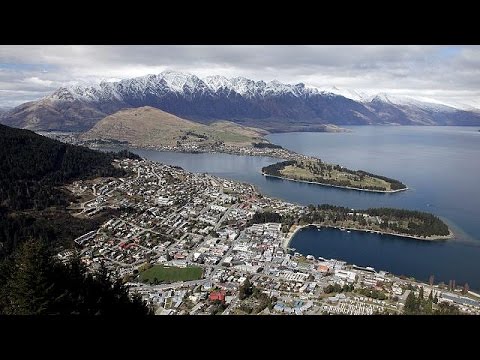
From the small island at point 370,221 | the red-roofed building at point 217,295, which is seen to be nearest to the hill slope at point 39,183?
the red-roofed building at point 217,295

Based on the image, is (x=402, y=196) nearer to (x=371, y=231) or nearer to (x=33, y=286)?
(x=371, y=231)

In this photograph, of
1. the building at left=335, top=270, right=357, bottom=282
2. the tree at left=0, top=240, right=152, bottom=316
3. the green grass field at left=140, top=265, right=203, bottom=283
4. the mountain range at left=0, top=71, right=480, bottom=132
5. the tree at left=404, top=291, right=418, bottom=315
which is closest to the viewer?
the tree at left=0, top=240, right=152, bottom=316

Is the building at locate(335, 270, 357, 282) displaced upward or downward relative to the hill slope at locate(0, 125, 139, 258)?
downward

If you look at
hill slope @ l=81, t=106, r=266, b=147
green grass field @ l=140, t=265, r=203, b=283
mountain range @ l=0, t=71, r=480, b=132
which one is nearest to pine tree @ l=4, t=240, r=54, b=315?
green grass field @ l=140, t=265, r=203, b=283

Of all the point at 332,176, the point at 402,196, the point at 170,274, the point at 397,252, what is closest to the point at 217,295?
the point at 170,274

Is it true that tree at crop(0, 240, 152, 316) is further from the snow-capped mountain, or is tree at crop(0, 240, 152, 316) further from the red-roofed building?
the snow-capped mountain

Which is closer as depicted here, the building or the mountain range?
the building

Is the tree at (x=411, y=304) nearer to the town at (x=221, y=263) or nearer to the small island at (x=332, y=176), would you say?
the town at (x=221, y=263)
